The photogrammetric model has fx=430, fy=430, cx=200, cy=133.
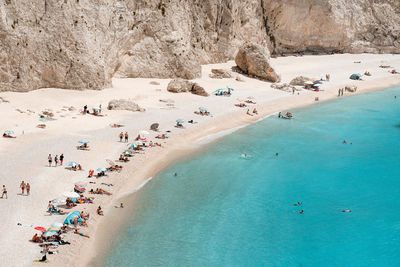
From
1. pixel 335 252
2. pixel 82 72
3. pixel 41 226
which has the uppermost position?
pixel 82 72

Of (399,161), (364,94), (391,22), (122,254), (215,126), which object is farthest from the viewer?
(391,22)

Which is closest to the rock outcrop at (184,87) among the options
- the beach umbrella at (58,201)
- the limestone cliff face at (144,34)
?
the limestone cliff face at (144,34)

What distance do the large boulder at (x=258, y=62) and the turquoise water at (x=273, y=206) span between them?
72.2 ft

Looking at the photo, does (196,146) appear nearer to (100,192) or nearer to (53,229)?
(100,192)

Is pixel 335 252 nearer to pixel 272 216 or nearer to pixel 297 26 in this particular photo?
pixel 272 216

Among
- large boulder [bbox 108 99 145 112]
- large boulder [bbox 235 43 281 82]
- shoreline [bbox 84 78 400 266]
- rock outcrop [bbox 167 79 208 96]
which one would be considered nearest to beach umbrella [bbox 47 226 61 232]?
shoreline [bbox 84 78 400 266]

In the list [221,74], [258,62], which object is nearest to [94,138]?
[221,74]

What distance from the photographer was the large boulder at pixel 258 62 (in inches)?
2672

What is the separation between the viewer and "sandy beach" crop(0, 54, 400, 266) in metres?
23.5

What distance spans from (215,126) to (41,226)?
26011 mm

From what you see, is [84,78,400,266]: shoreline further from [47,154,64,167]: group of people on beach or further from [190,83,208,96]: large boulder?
[190,83,208,96]: large boulder

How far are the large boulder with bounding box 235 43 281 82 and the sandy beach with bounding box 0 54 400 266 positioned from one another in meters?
1.79

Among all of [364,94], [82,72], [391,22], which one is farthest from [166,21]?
[391,22]

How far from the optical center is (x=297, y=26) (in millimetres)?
92688
